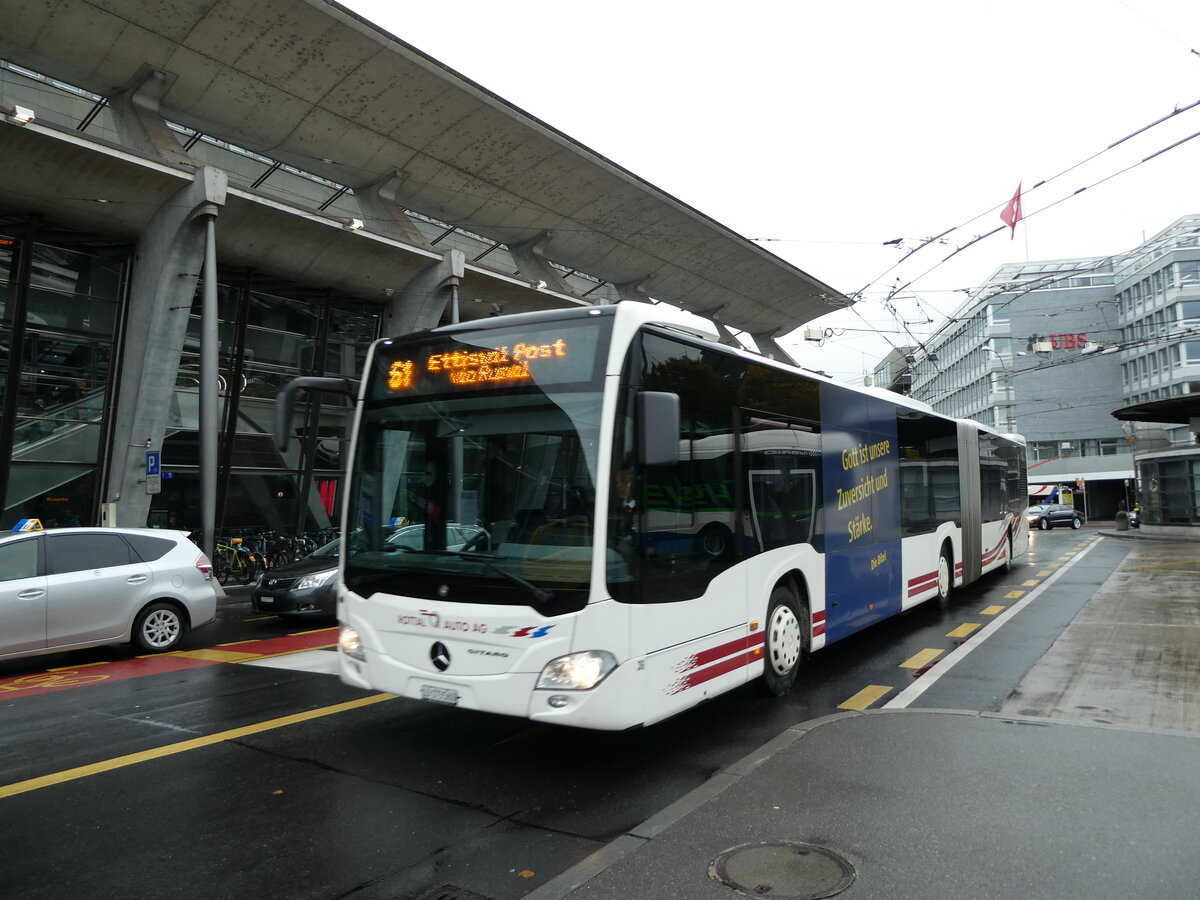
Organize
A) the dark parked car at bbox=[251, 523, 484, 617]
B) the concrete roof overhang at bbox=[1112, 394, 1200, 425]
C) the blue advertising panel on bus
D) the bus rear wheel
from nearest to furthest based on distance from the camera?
the blue advertising panel on bus
the bus rear wheel
the dark parked car at bbox=[251, 523, 484, 617]
the concrete roof overhang at bbox=[1112, 394, 1200, 425]

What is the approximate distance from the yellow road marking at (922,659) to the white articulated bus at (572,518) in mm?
1847

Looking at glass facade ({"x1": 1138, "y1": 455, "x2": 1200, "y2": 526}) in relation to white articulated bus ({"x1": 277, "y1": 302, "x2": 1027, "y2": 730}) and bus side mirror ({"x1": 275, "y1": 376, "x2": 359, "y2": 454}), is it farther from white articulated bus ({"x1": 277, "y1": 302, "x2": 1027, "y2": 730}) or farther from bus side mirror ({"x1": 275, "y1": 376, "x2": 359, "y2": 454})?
bus side mirror ({"x1": 275, "y1": 376, "x2": 359, "y2": 454})

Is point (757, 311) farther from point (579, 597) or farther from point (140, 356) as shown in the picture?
point (579, 597)

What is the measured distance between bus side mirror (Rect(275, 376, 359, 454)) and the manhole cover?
3.43 m

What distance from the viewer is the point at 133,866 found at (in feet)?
12.9

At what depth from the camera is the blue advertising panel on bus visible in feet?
25.8

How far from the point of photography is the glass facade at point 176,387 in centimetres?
1809

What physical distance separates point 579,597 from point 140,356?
17473 millimetres

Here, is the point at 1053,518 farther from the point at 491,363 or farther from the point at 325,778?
the point at 325,778

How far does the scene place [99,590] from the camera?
360 inches

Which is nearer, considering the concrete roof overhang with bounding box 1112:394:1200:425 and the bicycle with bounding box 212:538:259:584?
the bicycle with bounding box 212:538:259:584

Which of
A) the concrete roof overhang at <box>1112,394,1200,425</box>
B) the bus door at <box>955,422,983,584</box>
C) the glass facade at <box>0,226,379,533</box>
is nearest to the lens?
the bus door at <box>955,422,983,584</box>

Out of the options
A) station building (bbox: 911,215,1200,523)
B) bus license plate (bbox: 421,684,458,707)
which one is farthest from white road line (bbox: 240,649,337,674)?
station building (bbox: 911,215,1200,523)

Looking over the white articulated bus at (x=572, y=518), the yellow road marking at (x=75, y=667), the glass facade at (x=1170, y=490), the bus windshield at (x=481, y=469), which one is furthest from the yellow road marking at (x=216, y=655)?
the glass facade at (x=1170, y=490)
